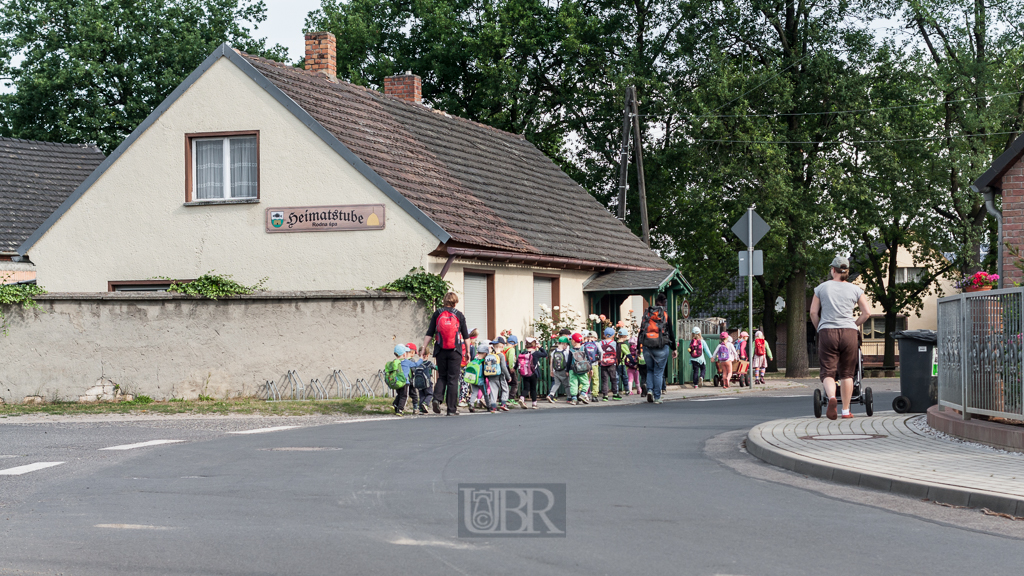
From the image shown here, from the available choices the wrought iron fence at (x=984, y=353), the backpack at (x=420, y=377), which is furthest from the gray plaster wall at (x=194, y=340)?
the wrought iron fence at (x=984, y=353)

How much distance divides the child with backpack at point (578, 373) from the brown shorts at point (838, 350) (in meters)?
7.05

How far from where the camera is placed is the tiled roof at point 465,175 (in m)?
22.2

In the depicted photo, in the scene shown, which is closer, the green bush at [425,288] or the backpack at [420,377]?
the backpack at [420,377]

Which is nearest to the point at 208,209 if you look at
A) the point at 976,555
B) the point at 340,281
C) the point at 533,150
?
the point at 340,281

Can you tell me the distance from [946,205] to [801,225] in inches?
251

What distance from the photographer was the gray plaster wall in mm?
20000

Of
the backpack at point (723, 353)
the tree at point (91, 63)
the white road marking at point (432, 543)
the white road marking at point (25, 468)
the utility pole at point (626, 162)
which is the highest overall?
the tree at point (91, 63)

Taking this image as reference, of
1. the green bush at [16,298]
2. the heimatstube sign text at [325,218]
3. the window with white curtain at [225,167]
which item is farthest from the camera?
the window with white curtain at [225,167]

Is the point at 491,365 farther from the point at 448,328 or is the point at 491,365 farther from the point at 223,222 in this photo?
the point at 223,222

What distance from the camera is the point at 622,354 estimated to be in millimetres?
22281

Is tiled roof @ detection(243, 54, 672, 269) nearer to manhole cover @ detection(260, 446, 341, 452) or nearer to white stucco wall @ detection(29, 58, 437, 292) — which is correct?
white stucco wall @ detection(29, 58, 437, 292)

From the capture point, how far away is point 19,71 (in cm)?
4450

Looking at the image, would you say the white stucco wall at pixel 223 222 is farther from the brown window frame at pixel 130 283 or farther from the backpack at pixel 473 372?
the backpack at pixel 473 372

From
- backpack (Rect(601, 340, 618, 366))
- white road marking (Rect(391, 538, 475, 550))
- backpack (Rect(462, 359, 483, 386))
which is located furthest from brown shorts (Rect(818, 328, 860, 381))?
backpack (Rect(601, 340, 618, 366))
